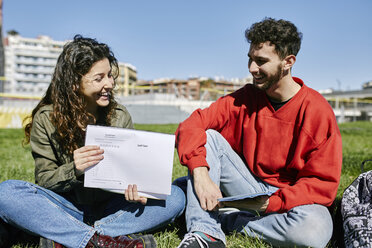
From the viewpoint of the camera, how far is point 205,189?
1.87 meters

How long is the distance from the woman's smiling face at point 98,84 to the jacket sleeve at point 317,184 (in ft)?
3.97

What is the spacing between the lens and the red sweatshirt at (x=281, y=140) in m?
1.81

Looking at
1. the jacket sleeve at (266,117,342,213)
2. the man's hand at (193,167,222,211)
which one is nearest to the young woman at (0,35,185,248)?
the man's hand at (193,167,222,211)

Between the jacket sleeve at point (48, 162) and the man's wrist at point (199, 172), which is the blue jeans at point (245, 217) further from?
the jacket sleeve at point (48, 162)

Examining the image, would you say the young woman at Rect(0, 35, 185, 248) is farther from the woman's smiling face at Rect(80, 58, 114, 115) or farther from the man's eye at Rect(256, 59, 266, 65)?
the man's eye at Rect(256, 59, 266, 65)

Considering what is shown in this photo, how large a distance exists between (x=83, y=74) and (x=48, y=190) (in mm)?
739

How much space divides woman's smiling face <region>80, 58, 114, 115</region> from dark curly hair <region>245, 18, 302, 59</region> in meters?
0.97

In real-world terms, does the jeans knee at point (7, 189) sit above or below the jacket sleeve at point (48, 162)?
below

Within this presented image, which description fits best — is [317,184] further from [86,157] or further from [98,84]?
[98,84]

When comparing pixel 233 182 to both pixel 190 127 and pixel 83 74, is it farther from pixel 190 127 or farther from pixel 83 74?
pixel 83 74

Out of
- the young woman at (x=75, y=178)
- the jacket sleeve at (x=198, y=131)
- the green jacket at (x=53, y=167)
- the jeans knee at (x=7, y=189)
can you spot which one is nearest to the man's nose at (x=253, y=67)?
the jacket sleeve at (x=198, y=131)

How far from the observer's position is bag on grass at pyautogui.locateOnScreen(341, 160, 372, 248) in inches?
63.2

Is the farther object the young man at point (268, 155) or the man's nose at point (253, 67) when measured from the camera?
the man's nose at point (253, 67)

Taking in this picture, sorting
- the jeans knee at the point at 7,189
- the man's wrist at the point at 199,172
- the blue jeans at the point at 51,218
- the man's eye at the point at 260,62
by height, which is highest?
the man's eye at the point at 260,62
